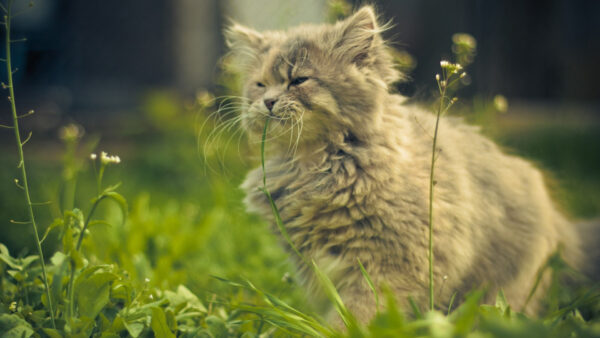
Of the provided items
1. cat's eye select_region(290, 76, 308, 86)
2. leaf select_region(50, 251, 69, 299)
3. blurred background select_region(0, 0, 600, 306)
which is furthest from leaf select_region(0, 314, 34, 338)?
blurred background select_region(0, 0, 600, 306)

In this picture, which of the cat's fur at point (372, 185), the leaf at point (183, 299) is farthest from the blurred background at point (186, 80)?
the leaf at point (183, 299)

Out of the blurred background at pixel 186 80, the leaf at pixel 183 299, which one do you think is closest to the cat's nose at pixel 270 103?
the leaf at pixel 183 299

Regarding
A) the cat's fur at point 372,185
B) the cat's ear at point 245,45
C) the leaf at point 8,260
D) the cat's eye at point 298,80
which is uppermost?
the cat's ear at point 245,45

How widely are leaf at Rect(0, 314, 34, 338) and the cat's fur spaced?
844 millimetres

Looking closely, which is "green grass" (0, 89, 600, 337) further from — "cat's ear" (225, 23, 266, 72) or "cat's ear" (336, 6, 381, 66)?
"cat's ear" (336, 6, 381, 66)

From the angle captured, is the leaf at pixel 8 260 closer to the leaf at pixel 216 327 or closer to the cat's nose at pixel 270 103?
the leaf at pixel 216 327

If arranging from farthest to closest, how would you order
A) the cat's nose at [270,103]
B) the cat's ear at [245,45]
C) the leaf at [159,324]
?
the cat's ear at [245,45] < the cat's nose at [270,103] < the leaf at [159,324]

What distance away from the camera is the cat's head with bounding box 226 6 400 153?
1628mm

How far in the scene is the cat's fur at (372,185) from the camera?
1535 mm

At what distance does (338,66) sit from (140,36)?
4870 millimetres

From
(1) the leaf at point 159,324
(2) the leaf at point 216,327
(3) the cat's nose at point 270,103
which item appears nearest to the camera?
(1) the leaf at point 159,324

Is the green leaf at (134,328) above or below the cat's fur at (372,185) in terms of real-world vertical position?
below

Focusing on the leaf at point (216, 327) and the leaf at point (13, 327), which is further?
the leaf at point (216, 327)

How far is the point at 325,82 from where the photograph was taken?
1653mm
